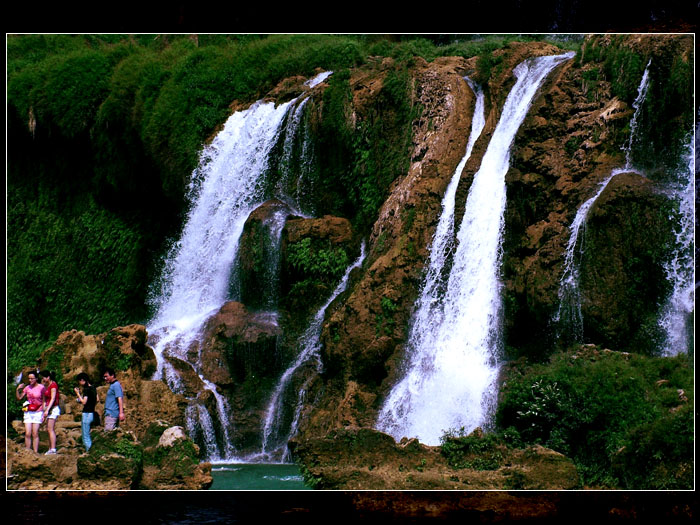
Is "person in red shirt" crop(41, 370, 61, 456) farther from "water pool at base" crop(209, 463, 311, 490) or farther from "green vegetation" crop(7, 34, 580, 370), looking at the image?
"green vegetation" crop(7, 34, 580, 370)

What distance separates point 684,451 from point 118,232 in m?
9.76

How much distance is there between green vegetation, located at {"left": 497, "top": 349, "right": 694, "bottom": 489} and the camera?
816 centimetres

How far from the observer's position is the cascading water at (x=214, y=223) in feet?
41.2

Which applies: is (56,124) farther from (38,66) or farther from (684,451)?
(684,451)

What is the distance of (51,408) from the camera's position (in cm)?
922

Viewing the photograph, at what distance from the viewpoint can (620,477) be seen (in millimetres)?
8273

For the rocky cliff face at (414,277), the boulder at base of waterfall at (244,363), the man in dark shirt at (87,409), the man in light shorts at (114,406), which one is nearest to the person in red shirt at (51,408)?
the rocky cliff face at (414,277)

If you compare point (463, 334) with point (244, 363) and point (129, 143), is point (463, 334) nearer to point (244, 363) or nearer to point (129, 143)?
point (244, 363)

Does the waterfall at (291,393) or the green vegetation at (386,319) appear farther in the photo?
the waterfall at (291,393)

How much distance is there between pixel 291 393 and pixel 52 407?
117 inches

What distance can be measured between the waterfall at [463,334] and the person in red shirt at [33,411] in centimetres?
353

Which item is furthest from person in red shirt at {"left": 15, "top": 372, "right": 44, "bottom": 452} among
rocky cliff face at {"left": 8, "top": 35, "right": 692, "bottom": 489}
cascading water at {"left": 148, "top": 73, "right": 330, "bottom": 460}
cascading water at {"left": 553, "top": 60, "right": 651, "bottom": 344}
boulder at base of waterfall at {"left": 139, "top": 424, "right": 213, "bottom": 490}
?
cascading water at {"left": 553, "top": 60, "right": 651, "bottom": 344}

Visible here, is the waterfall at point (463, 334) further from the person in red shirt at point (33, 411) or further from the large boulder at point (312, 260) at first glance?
the person in red shirt at point (33, 411)
